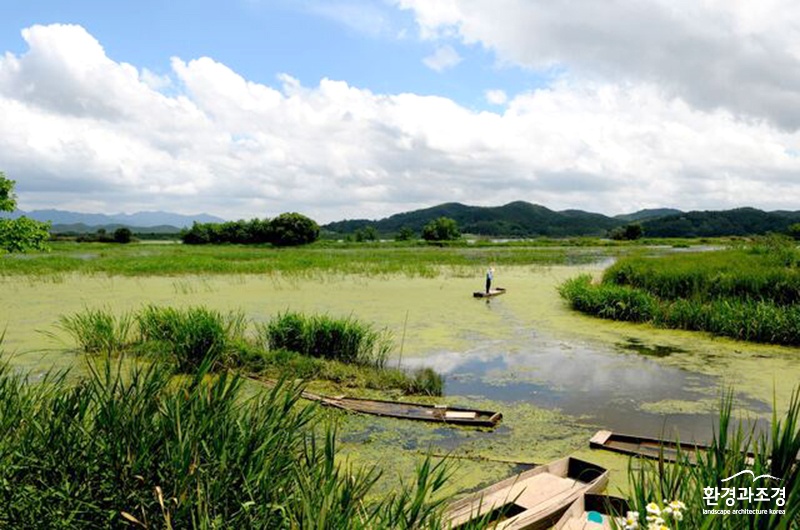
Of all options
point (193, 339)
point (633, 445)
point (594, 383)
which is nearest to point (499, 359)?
point (594, 383)

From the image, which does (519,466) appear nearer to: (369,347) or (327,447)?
(327,447)

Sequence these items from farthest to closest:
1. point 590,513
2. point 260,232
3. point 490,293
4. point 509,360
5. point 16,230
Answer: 1. point 260,232
2. point 490,293
3. point 16,230
4. point 509,360
5. point 590,513

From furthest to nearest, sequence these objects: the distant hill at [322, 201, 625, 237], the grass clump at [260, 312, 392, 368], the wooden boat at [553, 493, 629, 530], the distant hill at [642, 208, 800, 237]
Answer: the distant hill at [322, 201, 625, 237] < the distant hill at [642, 208, 800, 237] < the grass clump at [260, 312, 392, 368] < the wooden boat at [553, 493, 629, 530]

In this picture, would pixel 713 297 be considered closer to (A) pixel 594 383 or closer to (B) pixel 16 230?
(A) pixel 594 383

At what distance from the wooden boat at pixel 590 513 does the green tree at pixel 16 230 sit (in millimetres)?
10887

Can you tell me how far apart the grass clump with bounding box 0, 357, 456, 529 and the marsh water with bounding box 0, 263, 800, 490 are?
2.35 ft

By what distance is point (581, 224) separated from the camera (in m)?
113

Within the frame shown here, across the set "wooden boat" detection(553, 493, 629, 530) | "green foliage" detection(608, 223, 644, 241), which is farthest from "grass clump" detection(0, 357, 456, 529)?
"green foliage" detection(608, 223, 644, 241)

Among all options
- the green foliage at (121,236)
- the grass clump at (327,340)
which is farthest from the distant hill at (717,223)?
the grass clump at (327,340)

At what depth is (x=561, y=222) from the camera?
115000 millimetres

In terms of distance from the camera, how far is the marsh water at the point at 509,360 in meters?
4.89

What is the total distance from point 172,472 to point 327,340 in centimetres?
528

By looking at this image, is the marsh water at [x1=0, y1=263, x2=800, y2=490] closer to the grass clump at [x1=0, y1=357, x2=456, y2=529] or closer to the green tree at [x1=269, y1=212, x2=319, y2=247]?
the grass clump at [x1=0, y1=357, x2=456, y2=529]

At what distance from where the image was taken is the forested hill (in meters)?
79.5
